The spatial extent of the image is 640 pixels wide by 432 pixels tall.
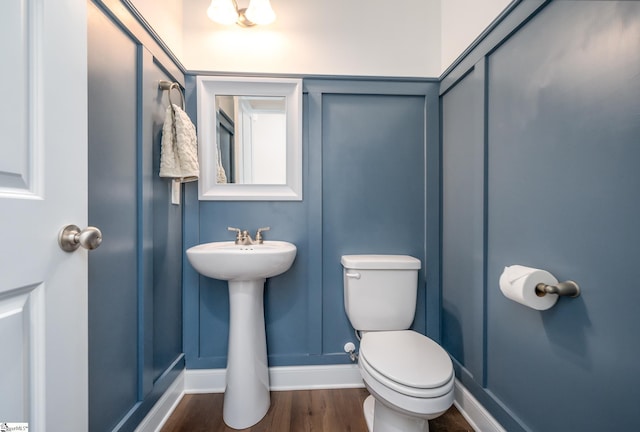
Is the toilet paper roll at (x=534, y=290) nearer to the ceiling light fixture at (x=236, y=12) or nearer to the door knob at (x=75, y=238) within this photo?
the door knob at (x=75, y=238)

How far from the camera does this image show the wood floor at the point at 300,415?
1.25 metres

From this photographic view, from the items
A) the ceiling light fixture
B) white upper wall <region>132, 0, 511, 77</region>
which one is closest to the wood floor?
white upper wall <region>132, 0, 511, 77</region>

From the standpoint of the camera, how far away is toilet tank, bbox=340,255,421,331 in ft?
4.58

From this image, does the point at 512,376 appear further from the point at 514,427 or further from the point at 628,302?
the point at 628,302

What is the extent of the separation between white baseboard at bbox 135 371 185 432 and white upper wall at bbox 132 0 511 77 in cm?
171

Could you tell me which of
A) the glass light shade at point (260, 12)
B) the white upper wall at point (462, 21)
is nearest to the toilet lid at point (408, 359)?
the white upper wall at point (462, 21)

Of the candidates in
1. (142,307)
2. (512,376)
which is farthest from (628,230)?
(142,307)

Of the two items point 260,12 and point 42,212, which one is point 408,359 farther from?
point 260,12

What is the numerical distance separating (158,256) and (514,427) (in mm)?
1621

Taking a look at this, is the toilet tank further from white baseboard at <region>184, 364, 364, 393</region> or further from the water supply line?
white baseboard at <region>184, 364, 364, 393</region>

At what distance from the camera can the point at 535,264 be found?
0.94 meters

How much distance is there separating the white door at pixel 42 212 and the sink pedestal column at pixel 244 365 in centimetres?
68

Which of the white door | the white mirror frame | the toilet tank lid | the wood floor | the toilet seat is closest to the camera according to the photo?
the white door

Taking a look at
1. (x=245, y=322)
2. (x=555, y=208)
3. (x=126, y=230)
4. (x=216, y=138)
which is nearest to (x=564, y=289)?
(x=555, y=208)
